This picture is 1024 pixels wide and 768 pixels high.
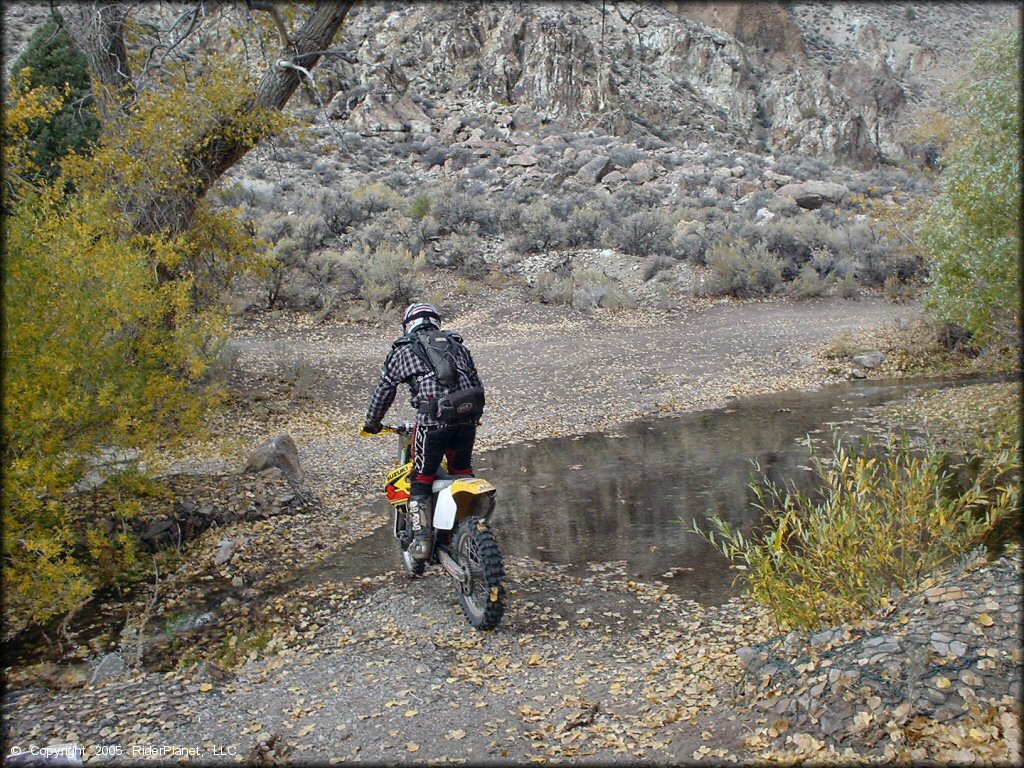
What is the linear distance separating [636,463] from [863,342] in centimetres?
830

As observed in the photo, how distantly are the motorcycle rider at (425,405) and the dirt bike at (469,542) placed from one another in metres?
0.09

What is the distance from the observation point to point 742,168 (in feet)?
116

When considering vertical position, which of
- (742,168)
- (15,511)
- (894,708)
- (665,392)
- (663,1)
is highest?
(663,1)

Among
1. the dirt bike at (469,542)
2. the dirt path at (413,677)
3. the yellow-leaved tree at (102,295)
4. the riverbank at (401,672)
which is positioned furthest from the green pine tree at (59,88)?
the dirt bike at (469,542)

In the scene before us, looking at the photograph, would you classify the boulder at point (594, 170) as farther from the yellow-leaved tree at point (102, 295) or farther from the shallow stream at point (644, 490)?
the yellow-leaved tree at point (102, 295)

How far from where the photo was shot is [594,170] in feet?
109

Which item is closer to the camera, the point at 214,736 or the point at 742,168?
the point at 214,736

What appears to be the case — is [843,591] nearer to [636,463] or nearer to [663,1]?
[636,463]

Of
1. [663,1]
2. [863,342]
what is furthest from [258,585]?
[663,1]

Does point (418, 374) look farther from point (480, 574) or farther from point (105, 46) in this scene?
point (105, 46)

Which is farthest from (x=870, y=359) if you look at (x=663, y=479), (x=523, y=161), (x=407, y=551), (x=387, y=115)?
(x=387, y=115)

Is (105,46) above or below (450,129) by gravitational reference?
below

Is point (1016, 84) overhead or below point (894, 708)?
overhead

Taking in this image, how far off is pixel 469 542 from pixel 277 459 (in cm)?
444
